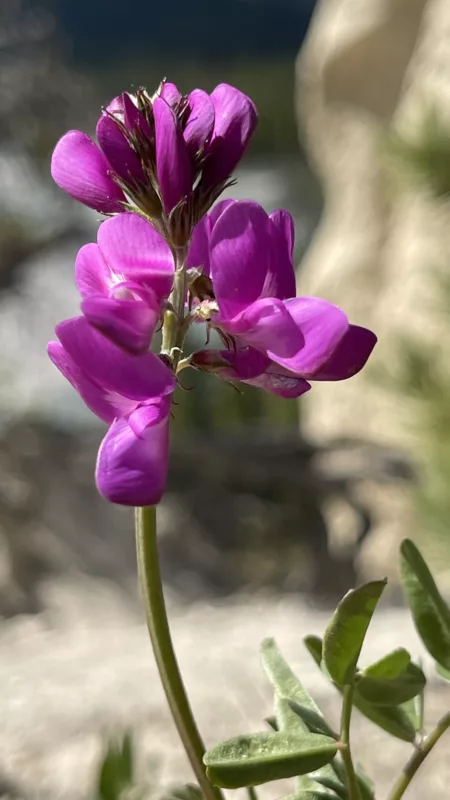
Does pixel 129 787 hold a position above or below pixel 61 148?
below

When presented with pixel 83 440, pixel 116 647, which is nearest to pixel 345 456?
pixel 83 440

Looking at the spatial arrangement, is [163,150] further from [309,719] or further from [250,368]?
[309,719]

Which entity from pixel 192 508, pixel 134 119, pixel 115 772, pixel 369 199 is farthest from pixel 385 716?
pixel 369 199

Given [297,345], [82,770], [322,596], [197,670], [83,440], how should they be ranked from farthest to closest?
[83,440], [322,596], [197,670], [82,770], [297,345]

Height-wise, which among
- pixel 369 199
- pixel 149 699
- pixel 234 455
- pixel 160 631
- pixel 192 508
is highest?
pixel 160 631

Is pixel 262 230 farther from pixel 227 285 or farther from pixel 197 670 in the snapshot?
pixel 197 670

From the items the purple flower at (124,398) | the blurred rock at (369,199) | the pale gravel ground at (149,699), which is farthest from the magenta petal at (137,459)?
the blurred rock at (369,199)

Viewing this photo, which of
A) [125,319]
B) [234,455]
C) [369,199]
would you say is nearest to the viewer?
[125,319]

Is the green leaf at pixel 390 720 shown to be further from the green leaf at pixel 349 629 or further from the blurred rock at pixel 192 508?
the blurred rock at pixel 192 508
